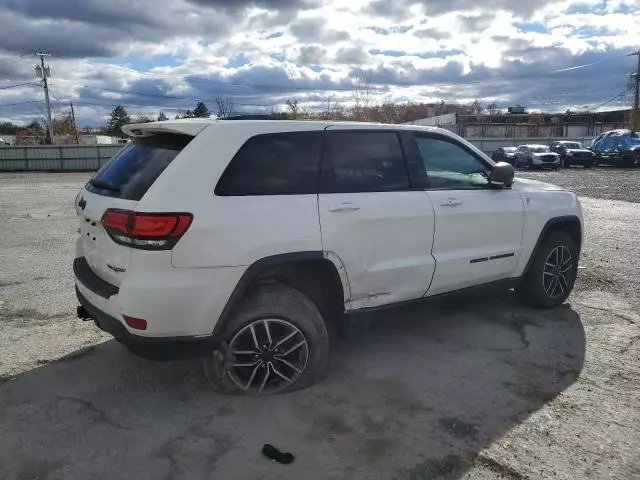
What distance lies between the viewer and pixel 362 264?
12.0 ft

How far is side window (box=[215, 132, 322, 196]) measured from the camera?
328 centimetres

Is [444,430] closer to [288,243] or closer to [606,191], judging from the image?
[288,243]

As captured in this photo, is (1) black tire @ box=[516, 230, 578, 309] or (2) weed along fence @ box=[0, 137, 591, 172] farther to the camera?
(2) weed along fence @ box=[0, 137, 591, 172]

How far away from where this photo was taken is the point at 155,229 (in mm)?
2996

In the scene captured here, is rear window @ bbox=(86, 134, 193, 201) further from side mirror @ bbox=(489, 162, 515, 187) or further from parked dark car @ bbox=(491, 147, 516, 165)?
parked dark car @ bbox=(491, 147, 516, 165)

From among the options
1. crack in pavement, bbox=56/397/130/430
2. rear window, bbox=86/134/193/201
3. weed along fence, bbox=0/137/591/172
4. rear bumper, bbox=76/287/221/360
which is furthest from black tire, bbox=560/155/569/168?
crack in pavement, bbox=56/397/130/430

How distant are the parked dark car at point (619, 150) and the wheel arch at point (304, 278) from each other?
107 feet

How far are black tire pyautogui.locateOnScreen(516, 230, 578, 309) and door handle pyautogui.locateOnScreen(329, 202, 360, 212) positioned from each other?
2173mm

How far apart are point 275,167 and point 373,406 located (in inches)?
64.4

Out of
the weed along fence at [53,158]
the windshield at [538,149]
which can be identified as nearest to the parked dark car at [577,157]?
the windshield at [538,149]

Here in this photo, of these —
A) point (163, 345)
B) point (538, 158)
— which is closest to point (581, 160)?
point (538, 158)

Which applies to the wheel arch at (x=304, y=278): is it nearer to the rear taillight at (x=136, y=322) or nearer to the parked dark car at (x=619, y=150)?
the rear taillight at (x=136, y=322)

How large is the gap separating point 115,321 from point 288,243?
1.12 m

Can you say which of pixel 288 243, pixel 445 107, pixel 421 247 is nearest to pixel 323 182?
pixel 288 243
